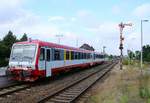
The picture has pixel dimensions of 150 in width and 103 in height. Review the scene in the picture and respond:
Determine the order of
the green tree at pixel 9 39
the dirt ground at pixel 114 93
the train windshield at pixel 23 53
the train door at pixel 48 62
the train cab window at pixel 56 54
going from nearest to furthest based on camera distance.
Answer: the dirt ground at pixel 114 93 < the train windshield at pixel 23 53 < the train door at pixel 48 62 < the train cab window at pixel 56 54 < the green tree at pixel 9 39

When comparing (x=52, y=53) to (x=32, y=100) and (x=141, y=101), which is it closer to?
(x=32, y=100)

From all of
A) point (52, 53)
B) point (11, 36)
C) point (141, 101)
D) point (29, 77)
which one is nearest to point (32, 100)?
point (141, 101)

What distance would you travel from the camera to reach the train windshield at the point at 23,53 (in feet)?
64.4

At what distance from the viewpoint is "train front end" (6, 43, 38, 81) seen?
62.7 ft

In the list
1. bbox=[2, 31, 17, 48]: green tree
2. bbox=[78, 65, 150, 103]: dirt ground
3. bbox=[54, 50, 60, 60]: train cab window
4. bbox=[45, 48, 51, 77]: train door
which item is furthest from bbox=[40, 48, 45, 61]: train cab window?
bbox=[2, 31, 17, 48]: green tree

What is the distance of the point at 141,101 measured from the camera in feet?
42.1

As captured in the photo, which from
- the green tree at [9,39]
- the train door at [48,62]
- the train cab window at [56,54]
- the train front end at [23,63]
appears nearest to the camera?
the train front end at [23,63]

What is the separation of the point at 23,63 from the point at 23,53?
890 millimetres

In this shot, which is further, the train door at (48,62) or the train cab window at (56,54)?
the train cab window at (56,54)

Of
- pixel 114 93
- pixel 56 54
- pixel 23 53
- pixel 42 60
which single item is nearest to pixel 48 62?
pixel 42 60

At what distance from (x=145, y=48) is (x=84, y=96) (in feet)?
327

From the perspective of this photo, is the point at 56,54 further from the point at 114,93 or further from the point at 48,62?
the point at 114,93

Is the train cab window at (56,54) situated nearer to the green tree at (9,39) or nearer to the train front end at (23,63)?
the train front end at (23,63)

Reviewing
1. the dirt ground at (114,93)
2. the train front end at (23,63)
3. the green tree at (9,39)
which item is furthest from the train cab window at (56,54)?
the green tree at (9,39)
